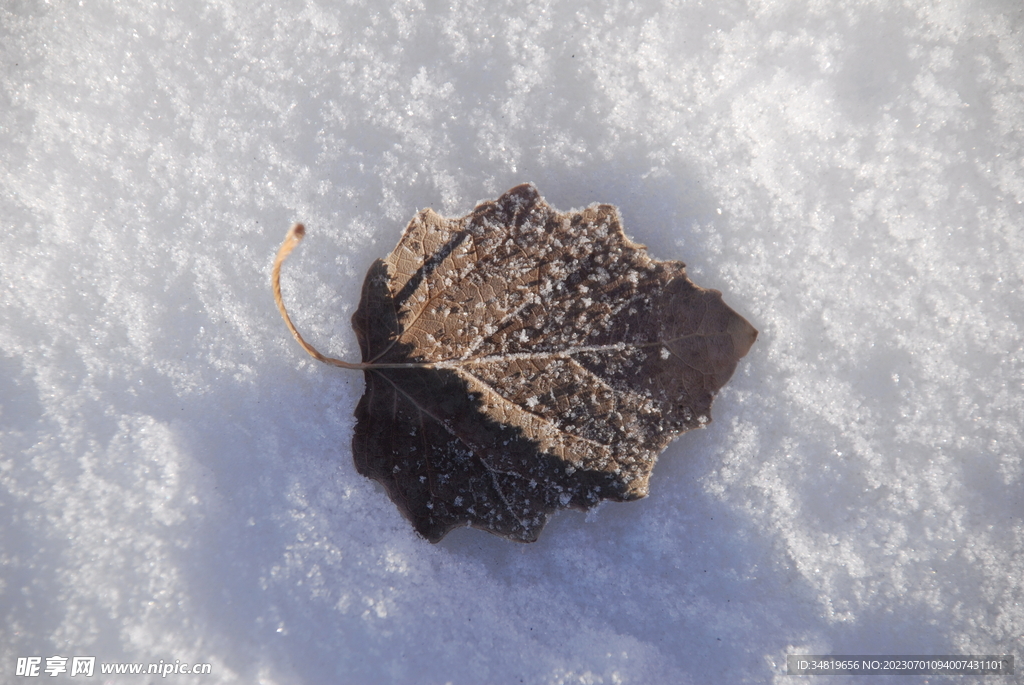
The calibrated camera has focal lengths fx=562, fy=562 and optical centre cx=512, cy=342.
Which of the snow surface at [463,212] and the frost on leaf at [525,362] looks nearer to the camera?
the frost on leaf at [525,362]

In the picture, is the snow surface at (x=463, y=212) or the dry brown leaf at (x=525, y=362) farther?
the snow surface at (x=463, y=212)

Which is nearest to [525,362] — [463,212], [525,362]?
[525,362]

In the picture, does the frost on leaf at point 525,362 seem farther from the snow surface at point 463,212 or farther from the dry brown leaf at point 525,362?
the snow surface at point 463,212

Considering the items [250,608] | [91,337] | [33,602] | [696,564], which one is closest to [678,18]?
[696,564]

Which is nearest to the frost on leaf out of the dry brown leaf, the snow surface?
the dry brown leaf

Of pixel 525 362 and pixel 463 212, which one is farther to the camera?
pixel 463 212

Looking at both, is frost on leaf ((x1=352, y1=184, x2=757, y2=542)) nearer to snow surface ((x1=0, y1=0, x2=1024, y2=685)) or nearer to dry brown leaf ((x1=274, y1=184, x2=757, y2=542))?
dry brown leaf ((x1=274, y1=184, x2=757, y2=542))

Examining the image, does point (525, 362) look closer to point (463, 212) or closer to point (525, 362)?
point (525, 362)

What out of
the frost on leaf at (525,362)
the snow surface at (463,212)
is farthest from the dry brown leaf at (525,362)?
the snow surface at (463,212)

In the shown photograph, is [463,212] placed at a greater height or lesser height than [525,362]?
greater
